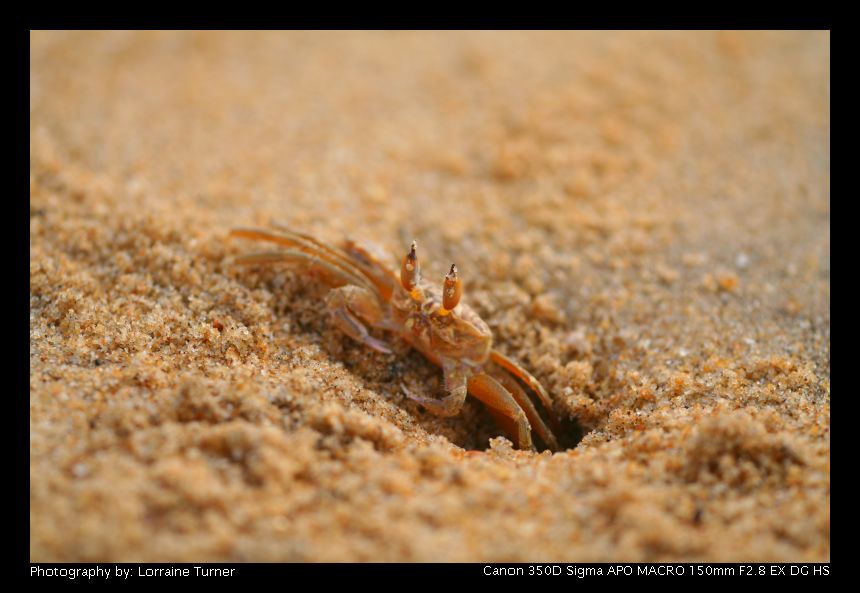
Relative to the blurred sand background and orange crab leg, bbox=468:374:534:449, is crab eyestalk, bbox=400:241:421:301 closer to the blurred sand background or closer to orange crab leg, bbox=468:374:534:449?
the blurred sand background

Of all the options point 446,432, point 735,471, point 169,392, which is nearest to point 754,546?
point 735,471

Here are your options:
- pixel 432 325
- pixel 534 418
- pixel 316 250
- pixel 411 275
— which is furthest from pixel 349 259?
pixel 534 418

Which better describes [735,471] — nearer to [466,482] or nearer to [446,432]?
[466,482]

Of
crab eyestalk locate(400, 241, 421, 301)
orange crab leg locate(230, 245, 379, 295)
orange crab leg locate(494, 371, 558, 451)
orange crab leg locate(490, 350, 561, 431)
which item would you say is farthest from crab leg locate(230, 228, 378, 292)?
orange crab leg locate(494, 371, 558, 451)

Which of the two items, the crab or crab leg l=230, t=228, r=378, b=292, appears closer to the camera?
the crab

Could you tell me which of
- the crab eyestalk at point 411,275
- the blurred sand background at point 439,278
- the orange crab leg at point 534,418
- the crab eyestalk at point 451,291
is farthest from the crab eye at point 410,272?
the orange crab leg at point 534,418

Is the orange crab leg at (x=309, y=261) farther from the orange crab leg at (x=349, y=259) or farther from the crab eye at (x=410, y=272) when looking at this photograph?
the crab eye at (x=410, y=272)

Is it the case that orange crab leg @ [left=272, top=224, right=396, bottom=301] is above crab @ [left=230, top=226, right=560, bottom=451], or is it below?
above
